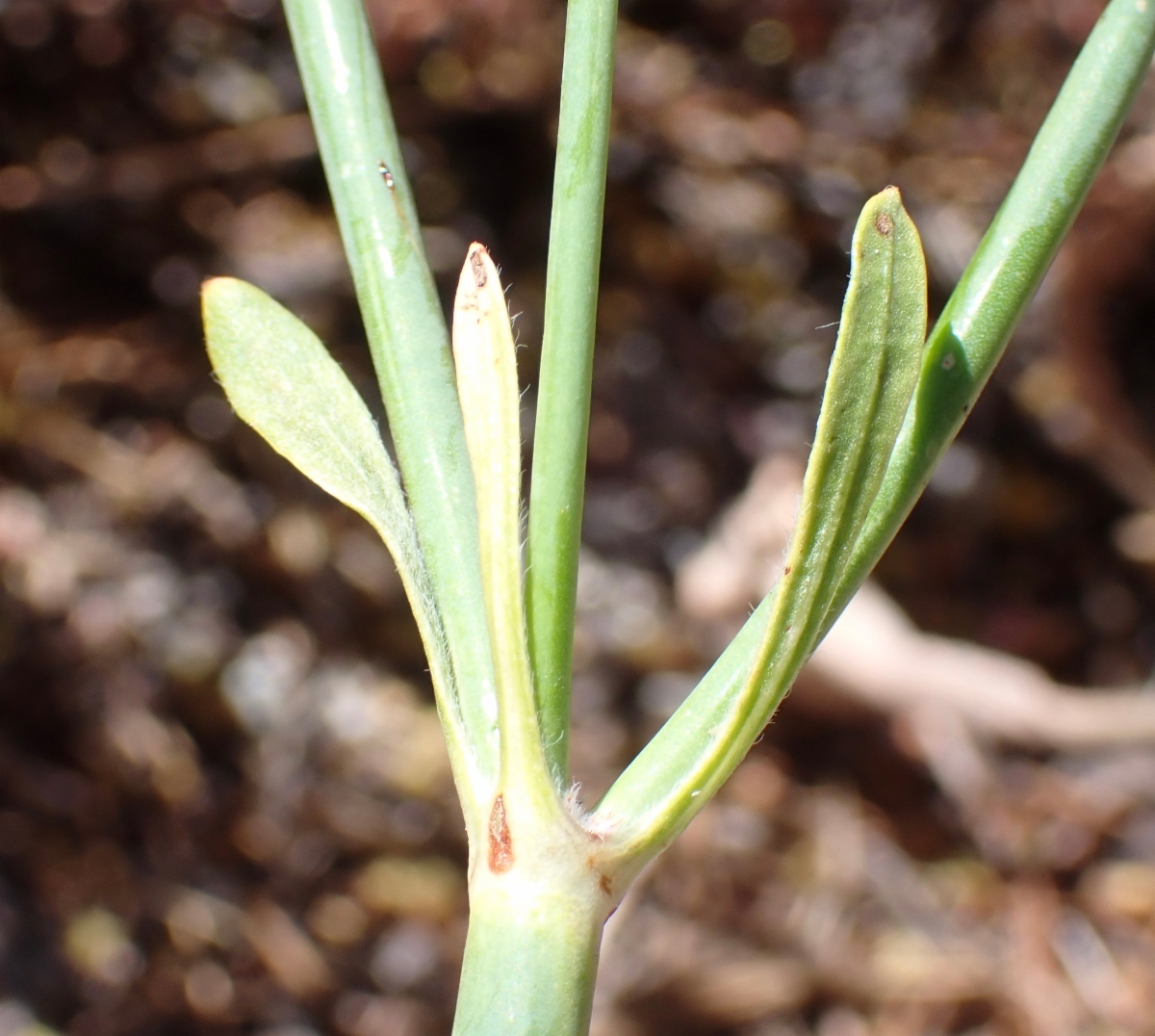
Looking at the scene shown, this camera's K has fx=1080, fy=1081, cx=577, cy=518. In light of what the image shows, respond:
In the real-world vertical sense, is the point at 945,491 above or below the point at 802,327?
below

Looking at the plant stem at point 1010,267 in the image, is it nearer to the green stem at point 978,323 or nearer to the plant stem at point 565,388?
the green stem at point 978,323

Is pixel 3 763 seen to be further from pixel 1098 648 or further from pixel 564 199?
pixel 1098 648

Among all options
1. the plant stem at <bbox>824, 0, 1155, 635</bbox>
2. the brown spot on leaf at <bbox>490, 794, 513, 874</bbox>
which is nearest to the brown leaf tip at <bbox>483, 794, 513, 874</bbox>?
the brown spot on leaf at <bbox>490, 794, 513, 874</bbox>

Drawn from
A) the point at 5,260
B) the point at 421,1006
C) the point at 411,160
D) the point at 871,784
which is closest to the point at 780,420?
the point at 871,784

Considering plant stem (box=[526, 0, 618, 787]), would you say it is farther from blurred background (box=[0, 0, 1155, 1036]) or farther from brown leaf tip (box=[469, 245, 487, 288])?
blurred background (box=[0, 0, 1155, 1036])

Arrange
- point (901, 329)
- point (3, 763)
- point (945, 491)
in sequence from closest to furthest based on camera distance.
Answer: point (901, 329), point (3, 763), point (945, 491)

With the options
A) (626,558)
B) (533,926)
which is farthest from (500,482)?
(626,558)
